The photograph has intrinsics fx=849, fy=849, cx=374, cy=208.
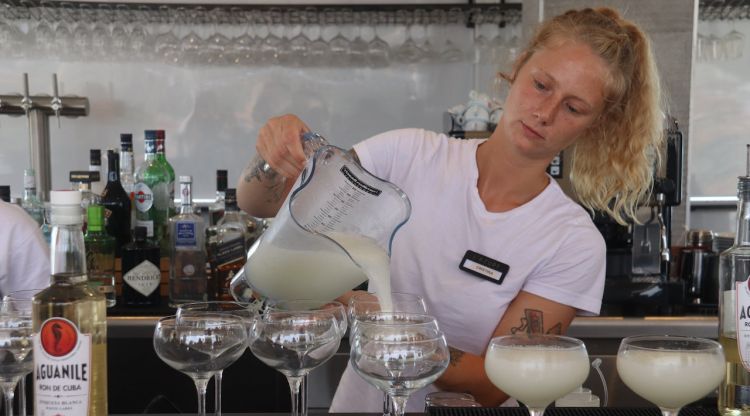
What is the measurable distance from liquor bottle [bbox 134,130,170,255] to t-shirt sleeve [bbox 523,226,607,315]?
136 cm

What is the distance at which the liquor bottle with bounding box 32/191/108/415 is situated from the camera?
994mm

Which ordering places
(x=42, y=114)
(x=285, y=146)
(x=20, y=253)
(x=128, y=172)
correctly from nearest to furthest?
(x=285, y=146)
(x=20, y=253)
(x=128, y=172)
(x=42, y=114)

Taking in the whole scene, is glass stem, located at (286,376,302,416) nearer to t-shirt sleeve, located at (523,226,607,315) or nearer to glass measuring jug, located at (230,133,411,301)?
Result: glass measuring jug, located at (230,133,411,301)

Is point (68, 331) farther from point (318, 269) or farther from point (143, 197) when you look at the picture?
point (143, 197)

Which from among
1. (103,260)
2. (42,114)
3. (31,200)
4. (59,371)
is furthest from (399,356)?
(42,114)

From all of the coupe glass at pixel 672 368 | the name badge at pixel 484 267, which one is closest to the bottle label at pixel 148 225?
the name badge at pixel 484 267

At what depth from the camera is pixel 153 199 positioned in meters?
2.68

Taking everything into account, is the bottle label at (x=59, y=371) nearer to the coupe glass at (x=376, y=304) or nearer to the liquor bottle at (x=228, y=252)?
the coupe glass at (x=376, y=304)

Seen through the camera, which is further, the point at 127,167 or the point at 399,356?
the point at 127,167

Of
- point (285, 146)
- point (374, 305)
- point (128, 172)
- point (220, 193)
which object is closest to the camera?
point (374, 305)

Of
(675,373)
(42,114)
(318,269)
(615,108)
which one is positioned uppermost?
(42,114)

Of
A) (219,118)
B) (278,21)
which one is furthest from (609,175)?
(219,118)

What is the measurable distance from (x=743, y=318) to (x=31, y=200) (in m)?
2.42

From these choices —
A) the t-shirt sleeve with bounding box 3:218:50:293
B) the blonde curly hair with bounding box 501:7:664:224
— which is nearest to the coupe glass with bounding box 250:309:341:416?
the blonde curly hair with bounding box 501:7:664:224
